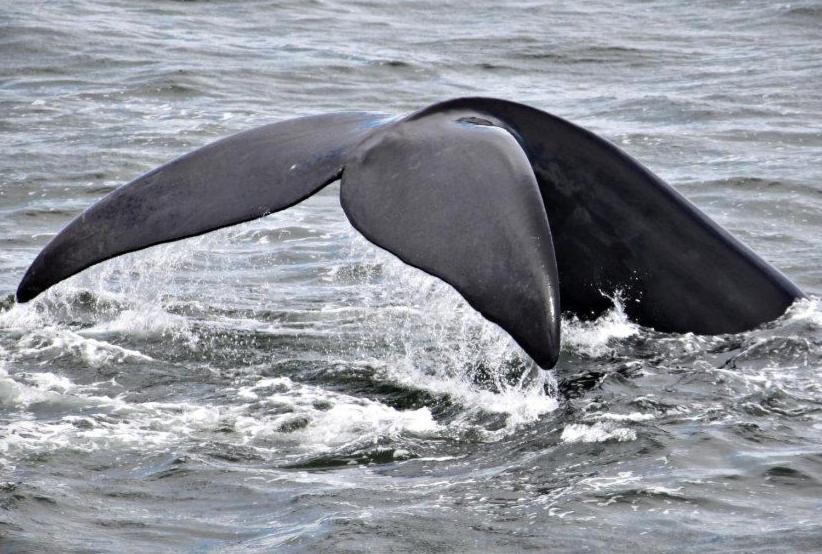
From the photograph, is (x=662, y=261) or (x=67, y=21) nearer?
(x=662, y=261)

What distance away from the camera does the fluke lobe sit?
445 centimetres

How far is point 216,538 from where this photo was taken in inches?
169

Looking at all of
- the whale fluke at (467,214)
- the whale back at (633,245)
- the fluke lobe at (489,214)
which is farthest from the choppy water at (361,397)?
the whale fluke at (467,214)

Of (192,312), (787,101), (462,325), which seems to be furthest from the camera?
(787,101)

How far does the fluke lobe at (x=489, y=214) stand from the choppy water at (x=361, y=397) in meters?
0.27

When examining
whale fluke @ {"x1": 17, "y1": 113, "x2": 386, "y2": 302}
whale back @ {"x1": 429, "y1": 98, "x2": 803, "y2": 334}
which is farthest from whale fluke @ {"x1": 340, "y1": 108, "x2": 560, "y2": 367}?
whale back @ {"x1": 429, "y1": 98, "x2": 803, "y2": 334}

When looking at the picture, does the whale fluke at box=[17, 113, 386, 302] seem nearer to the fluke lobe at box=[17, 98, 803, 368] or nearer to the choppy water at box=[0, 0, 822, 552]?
the fluke lobe at box=[17, 98, 803, 368]

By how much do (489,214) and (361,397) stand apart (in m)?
1.54

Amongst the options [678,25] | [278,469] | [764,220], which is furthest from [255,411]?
[678,25]

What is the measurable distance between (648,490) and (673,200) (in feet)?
4.59

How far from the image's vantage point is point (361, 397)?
230 inches

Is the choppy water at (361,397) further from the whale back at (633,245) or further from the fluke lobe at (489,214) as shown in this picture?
the fluke lobe at (489,214)

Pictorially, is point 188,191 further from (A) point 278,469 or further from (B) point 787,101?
(B) point 787,101

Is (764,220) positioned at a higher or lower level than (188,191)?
lower
